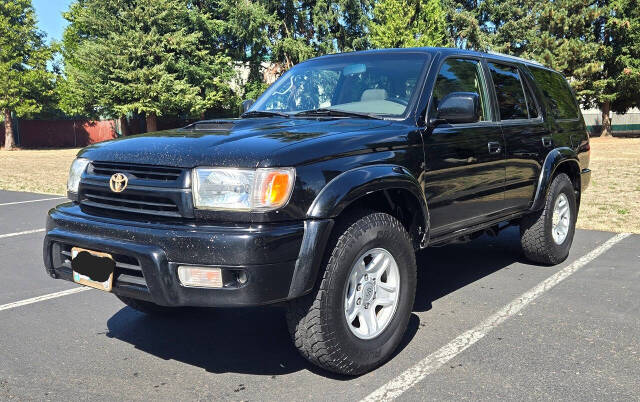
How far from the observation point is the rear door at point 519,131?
472 centimetres

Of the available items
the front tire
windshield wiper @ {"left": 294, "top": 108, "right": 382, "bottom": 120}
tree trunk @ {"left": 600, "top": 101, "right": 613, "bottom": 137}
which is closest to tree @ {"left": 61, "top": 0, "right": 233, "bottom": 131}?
tree trunk @ {"left": 600, "top": 101, "right": 613, "bottom": 137}

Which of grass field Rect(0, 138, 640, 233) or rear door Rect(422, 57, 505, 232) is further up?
rear door Rect(422, 57, 505, 232)

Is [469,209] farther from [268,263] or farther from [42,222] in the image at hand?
[42,222]

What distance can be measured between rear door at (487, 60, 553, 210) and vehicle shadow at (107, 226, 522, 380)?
3.14 feet

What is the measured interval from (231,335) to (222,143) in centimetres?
153

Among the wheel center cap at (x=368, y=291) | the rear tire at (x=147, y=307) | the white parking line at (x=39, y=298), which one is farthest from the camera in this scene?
the white parking line at (x=39, y=298)

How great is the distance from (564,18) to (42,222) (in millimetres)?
34973

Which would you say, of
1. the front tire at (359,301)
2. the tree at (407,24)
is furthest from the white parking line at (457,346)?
the tree at (407,24)

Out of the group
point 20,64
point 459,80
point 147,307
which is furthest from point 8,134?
point 459,80

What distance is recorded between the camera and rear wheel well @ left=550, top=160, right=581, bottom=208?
223 inches

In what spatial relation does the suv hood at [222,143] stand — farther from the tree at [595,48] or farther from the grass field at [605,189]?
the tree at [595,48]

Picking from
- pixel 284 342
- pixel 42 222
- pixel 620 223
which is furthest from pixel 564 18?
pixel 284 342

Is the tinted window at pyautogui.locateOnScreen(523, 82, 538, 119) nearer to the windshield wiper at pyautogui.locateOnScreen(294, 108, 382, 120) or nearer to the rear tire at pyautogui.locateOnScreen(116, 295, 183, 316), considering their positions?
the windshield wiper at pyautogui.locateOnScreen(294, 108, 382, 120)

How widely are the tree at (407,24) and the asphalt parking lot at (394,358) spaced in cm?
2976
